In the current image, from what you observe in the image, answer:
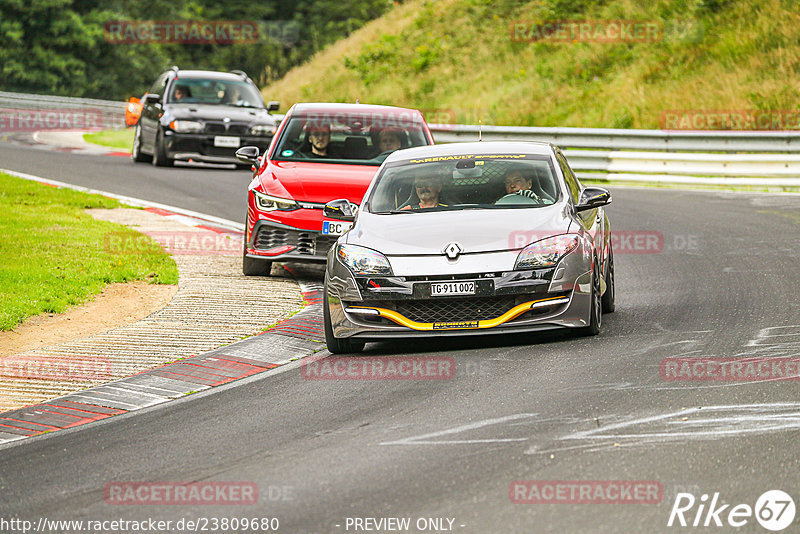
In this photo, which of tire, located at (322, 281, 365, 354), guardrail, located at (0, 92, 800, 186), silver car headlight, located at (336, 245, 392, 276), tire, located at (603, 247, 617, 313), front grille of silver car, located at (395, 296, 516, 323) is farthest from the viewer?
guardrail, located at (0, 92, 800, 186)

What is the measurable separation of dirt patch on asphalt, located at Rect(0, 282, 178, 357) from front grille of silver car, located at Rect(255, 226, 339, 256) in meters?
1.04

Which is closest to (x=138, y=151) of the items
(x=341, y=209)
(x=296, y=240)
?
(x=296, y=240)

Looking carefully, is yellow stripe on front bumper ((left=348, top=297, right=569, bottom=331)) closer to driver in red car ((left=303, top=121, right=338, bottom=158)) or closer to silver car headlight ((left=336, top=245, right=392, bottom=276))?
silver car headlight ((left=336, top=245, right=392, bottom=276))

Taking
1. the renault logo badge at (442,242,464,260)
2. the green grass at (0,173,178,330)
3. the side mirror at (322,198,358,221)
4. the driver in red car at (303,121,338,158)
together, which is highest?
the driver in red car at (303,121,338,158)

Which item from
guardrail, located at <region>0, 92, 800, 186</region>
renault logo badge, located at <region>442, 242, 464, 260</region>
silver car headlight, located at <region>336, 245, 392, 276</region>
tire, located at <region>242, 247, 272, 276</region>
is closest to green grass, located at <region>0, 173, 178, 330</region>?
tire, located at <region>242, 247, 272, 276</region>

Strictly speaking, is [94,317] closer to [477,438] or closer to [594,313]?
[594,313]

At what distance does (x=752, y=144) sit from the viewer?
867 inches

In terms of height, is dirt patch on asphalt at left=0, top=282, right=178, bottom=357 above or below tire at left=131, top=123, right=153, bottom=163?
below

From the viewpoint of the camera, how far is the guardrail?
21625 mm

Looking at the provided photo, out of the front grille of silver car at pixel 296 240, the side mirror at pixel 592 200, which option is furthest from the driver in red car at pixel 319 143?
the side mirror at pixel 592 200

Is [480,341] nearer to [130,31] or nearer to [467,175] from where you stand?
[467,175]

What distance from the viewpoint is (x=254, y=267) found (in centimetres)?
1288

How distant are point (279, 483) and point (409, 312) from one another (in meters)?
3.09

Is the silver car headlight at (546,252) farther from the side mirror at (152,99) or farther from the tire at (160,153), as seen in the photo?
the side mirror at (152,99)
